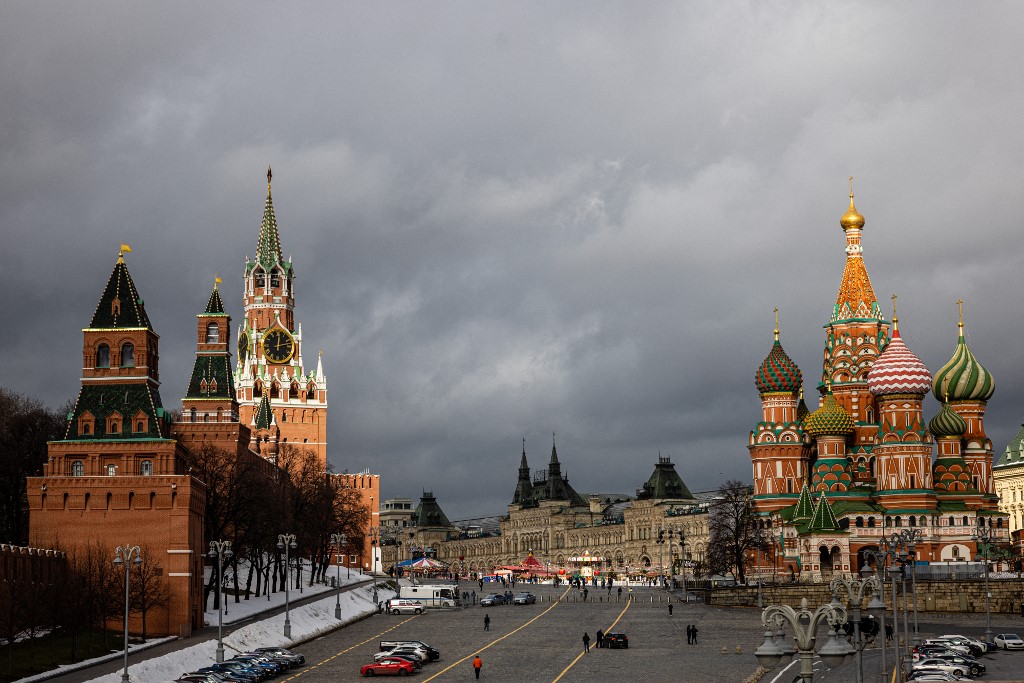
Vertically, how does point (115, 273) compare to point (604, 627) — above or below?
above

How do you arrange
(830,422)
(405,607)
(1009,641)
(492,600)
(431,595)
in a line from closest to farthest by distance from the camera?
(1009,641) → (405,607) → (431,595) → (492,600) → (830,422)

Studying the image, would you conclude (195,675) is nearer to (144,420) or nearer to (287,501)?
(144,420)

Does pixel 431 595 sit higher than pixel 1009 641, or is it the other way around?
pixel 431 595

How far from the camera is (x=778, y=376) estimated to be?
419 ft

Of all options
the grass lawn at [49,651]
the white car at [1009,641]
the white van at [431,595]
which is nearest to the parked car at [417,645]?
the grass lawn at [49,651]

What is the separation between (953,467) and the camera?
397 ft

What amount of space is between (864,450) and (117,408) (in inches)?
2607

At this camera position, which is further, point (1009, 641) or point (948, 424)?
point (948, 424)

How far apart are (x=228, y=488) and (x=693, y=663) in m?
38.8

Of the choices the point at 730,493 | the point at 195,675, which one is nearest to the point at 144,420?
the point at 195,675

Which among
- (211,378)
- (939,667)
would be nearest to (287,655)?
(939,667)

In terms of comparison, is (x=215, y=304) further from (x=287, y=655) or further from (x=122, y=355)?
(x=287, y=655)

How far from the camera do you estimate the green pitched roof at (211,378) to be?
373ft

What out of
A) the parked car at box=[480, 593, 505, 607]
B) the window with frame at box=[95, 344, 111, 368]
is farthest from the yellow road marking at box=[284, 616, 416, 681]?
the window with frame at box=[95, 344, 111, 368]
